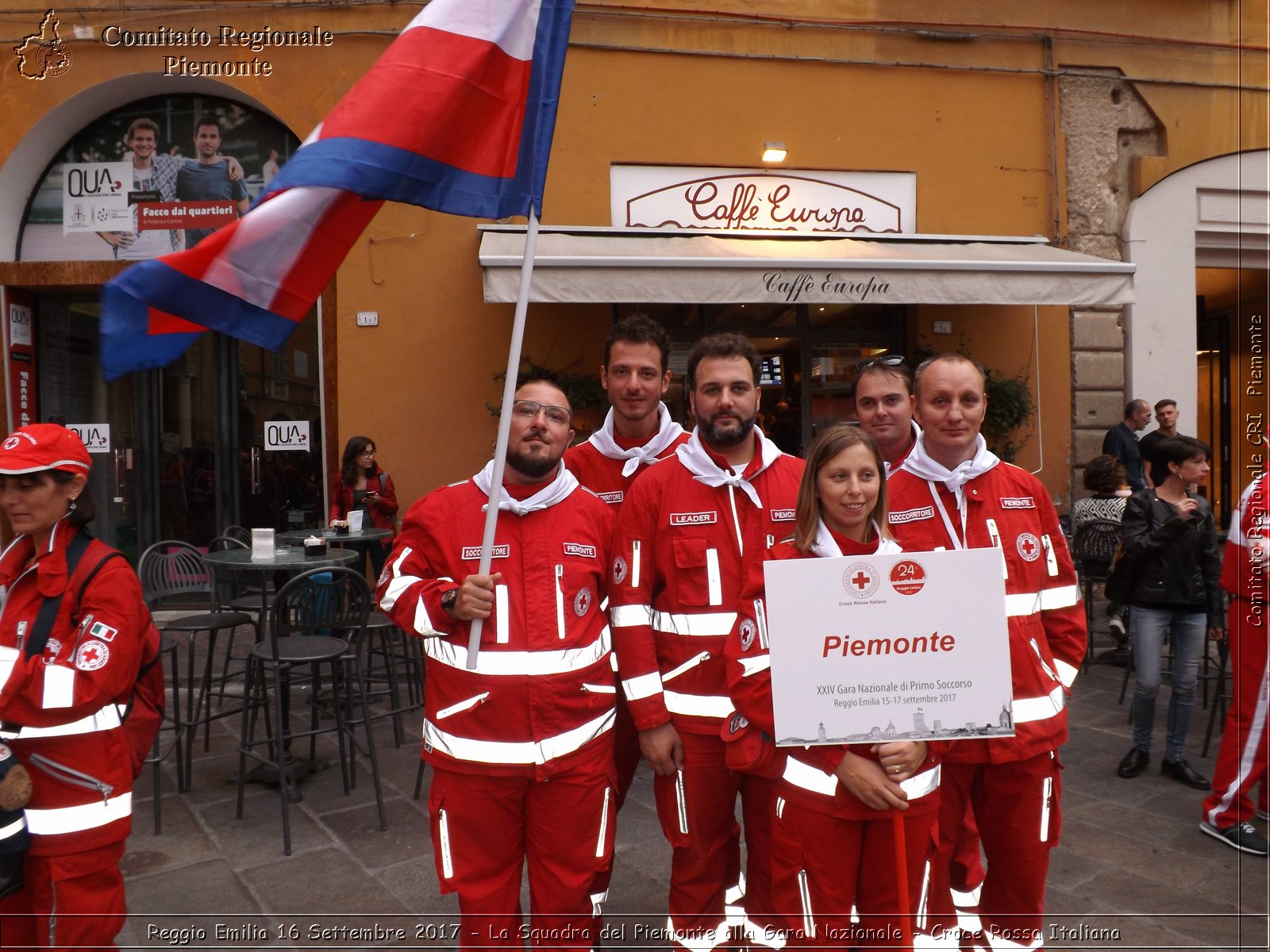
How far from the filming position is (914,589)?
2.11m

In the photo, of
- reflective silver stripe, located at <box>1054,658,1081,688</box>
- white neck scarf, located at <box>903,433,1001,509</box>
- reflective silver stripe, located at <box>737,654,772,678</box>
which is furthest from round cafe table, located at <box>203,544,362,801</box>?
reflective silver stripe, located at <box>1054,658,1081,688</box>

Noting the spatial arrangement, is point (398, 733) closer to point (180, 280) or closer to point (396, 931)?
point (396, 931)

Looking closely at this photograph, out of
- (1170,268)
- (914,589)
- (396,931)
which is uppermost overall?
(1170,268)

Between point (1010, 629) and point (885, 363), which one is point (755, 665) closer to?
point (1010, 629)

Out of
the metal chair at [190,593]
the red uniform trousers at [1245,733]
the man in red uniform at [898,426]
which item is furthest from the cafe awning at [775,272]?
the red uniform trousers at [1245,733]

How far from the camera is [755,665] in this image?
2.34 meters

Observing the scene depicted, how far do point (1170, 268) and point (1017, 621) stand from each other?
29.6ft

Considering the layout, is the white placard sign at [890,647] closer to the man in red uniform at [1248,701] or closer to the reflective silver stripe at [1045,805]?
the reflective silver stripe at [1045,805]

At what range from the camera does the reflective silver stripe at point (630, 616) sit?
265 centimetres

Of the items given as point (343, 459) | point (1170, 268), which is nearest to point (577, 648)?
point (343, 459)

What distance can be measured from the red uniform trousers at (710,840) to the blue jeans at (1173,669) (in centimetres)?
284

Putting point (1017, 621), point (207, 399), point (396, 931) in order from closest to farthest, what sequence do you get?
1. point (1017, 621)
2. point (396, 931)
3. point (207, 399)

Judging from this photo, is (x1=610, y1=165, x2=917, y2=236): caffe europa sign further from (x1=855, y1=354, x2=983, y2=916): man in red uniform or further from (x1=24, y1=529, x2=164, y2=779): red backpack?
(x1=24, y1=529, x2=164, y2=779): red backpack

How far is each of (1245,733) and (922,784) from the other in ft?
7.98
